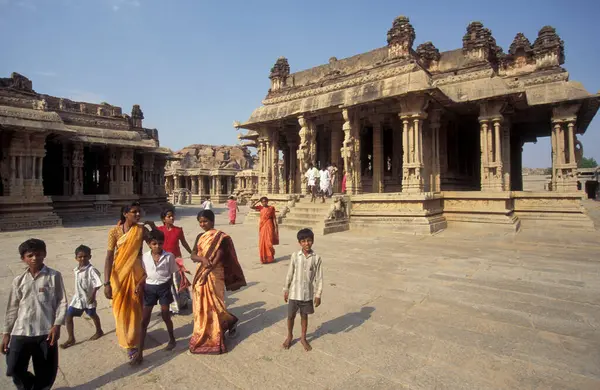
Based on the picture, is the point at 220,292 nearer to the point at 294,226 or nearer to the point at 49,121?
the point at 294,226

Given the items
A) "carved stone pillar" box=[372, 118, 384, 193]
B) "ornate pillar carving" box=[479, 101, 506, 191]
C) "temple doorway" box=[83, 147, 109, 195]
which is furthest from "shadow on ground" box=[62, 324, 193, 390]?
"temple doorway" box=[83, 147, 109, 195]

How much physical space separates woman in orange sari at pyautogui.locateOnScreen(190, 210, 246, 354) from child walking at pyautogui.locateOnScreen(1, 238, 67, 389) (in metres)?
1.02

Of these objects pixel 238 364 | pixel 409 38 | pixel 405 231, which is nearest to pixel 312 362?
pixel 238 364

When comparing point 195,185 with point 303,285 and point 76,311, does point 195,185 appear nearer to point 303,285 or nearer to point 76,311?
point 76,311

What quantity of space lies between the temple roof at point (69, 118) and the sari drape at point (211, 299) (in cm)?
1453

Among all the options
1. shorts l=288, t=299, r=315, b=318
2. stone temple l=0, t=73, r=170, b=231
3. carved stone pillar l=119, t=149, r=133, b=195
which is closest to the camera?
shorts l=288, t=299, r=315, b=318

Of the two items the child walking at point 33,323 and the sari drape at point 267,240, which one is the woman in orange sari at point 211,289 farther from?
the sari drape at point 267,240

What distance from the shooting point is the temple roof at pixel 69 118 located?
13.7 meters

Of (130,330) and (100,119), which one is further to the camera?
(100,119)

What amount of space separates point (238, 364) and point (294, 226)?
923 cm

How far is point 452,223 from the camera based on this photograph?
1200cm

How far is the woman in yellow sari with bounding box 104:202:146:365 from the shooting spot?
2.96 meters

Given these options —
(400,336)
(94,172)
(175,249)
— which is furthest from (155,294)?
(94,172)

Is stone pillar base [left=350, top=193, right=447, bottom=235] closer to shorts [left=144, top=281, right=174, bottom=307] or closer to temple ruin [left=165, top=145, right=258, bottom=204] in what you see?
shorts [left=144, top=281, right=174, bottom=307]
